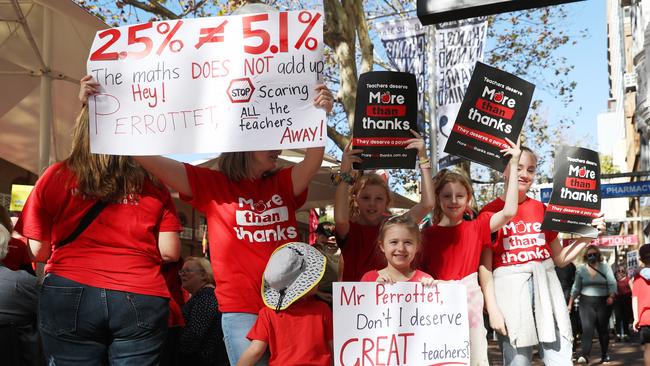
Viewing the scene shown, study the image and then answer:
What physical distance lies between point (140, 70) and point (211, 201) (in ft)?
2.58

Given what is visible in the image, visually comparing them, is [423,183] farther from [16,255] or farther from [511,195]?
[16,255]

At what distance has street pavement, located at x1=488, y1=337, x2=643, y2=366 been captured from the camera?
45.8ft

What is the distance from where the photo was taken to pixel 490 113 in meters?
5.63

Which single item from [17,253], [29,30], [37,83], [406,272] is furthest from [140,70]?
[37,83]

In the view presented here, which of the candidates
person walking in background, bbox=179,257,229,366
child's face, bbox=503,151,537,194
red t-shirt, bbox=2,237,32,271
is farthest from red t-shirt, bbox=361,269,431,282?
red t-shirt, bbox=2,237,32,271

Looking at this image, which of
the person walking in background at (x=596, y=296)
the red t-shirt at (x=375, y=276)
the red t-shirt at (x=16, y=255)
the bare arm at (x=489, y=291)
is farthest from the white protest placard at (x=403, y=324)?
the person walking in background at (x=596, y=296)

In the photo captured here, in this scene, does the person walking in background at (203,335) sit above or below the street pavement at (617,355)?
above

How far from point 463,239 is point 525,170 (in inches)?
31.9

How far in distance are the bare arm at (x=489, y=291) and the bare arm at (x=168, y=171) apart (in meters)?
2.23

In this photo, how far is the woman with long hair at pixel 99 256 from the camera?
3875 millimetres

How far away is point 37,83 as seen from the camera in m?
8.66

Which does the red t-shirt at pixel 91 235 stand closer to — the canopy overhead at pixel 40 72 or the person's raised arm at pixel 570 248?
the person's raised arm at pixel 570 248

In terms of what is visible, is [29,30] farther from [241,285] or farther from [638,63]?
[638,63]

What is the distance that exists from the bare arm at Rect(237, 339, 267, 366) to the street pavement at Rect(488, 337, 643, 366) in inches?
381
